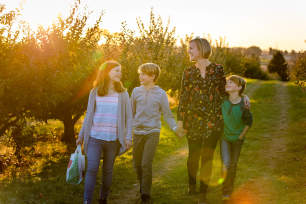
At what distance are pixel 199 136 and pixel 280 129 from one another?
9.81 m

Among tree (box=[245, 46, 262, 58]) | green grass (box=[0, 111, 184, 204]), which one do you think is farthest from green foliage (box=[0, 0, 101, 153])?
tree (box=[245, 46, 262, 58])

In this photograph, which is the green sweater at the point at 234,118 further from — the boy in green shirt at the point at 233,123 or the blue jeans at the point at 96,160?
the blue jeans at the point at 96,160

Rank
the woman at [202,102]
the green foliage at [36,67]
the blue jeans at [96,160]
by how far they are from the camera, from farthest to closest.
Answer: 1. the green foliage at [36,67]
2. the woman at [202,102]
3. the blue jeans at [96,160]

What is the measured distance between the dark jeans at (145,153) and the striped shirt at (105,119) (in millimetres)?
608

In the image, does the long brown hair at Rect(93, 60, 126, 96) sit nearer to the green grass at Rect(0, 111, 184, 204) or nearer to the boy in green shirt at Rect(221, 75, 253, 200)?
the boy in green shirt at Rect(221, 75, 253, 200)

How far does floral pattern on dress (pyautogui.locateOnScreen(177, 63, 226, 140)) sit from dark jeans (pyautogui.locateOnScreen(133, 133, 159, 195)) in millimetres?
626

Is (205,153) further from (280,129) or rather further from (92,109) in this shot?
(280,129)

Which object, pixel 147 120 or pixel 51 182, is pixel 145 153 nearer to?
pixel 147 120

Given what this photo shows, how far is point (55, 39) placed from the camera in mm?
8062

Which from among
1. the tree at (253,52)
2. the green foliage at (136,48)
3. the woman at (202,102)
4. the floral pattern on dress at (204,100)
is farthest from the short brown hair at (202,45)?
the tree at (253,52)

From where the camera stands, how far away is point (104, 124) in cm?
481

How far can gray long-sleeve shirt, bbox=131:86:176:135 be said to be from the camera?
207 inches

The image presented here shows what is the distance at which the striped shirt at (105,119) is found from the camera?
4.79 metres

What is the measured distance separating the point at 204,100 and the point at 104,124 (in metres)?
1.58
